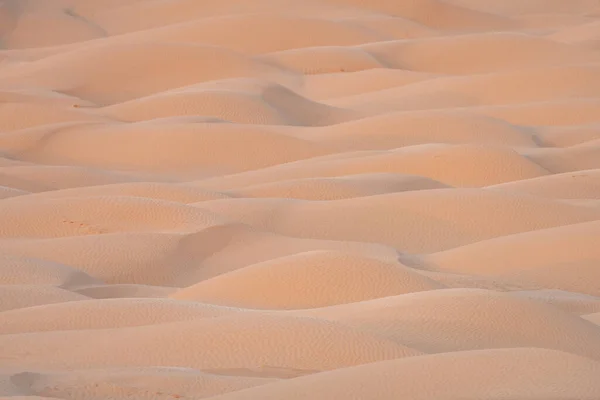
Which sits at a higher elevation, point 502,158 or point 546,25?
point 546,25

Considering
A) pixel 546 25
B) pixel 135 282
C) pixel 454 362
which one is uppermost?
pixel 546 25

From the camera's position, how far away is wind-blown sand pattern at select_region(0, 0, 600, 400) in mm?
3545

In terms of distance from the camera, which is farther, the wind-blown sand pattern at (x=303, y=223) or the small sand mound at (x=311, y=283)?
the small sand mound at (x=311, y=283)

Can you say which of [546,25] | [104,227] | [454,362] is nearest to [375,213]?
[104,227]

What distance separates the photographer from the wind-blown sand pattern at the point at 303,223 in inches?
140

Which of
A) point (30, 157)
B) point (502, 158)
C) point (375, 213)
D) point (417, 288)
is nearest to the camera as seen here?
point (417, 288)

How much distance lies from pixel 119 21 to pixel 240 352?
64.6ft

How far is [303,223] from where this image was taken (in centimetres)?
710

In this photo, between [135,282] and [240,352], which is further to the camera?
[135,282]

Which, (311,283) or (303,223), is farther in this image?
(303,223)

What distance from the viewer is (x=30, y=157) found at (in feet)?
33.8

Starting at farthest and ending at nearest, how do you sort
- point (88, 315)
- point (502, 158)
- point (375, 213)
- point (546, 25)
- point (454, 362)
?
point (546, 25), point (502, 158), point (375, 213), point (88, 315), point (454, 362)

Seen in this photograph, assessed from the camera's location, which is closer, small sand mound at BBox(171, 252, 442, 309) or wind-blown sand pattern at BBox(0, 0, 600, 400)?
wind-blown sand pattern at BBox(0, 0, 600, 400)

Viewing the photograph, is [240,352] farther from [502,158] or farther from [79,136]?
[79,136]
